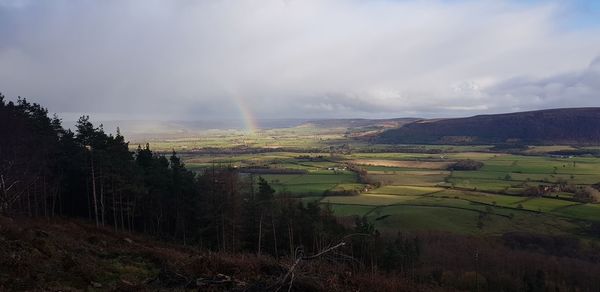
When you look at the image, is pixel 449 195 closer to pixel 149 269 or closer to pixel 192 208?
pixel 192 208

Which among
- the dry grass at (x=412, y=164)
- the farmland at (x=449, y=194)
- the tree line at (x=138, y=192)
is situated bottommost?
the farmland at (x=449, y=194)

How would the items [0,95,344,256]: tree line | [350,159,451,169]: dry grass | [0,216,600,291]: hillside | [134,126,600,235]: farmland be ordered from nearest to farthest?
1. [0,216,600,291]: hillside
2. [0,95,344,256]: tree line
3. [134,126,600,235]: farmland
4. [350,159,451,169]: dry grass

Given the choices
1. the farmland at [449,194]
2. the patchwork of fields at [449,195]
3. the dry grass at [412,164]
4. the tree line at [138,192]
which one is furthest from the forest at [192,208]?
the dry grass at [412,164]

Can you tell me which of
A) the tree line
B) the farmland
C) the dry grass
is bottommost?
the farmland

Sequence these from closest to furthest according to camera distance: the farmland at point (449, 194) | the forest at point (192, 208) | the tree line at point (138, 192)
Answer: the tree line at point (138, 192)
the forest at point (192, 208)
the farmland at point (449, 194)

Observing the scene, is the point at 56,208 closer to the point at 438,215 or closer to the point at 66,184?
the point at 66,184

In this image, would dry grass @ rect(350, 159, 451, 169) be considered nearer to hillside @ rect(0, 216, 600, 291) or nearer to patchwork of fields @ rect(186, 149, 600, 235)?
patchwork of fields @ rect(186, 149, 600, 235)

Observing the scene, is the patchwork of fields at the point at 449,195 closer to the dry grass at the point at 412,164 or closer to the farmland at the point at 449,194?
the farmland at the point at 449,194

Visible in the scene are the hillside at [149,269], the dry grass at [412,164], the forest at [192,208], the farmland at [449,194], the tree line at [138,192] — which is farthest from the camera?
the dry grass at [412,164]

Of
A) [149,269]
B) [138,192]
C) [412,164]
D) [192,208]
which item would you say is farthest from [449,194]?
[149,269]

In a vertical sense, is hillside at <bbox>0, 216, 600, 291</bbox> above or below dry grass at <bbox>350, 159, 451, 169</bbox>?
above

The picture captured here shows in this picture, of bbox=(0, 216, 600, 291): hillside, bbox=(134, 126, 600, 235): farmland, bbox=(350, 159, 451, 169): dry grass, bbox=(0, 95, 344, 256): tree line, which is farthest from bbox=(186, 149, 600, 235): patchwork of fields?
bbox=(0, 216, 600, 291): hillside
